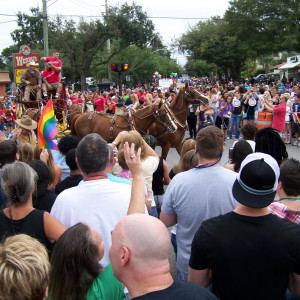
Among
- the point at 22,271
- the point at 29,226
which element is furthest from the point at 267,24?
the point at 22,271

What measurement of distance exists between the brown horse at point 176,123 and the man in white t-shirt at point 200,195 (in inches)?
247

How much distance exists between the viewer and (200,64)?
250ft

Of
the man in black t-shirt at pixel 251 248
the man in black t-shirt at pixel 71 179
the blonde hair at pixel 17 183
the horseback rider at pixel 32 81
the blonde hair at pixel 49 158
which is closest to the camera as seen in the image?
the man in black t-shirt at pixel 251 248

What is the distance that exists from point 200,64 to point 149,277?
77.9 meters

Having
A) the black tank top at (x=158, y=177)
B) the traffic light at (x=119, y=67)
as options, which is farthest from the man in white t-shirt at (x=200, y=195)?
the traffic light at (x=119, y=67)

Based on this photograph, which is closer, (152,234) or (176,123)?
(152,234)

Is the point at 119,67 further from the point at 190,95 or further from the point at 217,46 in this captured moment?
the point at 217,46

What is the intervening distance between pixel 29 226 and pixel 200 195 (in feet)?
A: 4.49

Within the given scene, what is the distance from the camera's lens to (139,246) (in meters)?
1.66

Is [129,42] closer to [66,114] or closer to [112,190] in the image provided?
[66,114]

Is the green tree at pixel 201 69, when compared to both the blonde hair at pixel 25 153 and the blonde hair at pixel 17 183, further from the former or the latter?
the blonde hair at pixel 17 183

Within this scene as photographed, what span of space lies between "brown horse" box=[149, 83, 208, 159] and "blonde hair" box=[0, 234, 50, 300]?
763 centimetres

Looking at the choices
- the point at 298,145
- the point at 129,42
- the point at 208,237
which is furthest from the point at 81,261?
the point at 129,42

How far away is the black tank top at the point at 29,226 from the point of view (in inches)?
105
